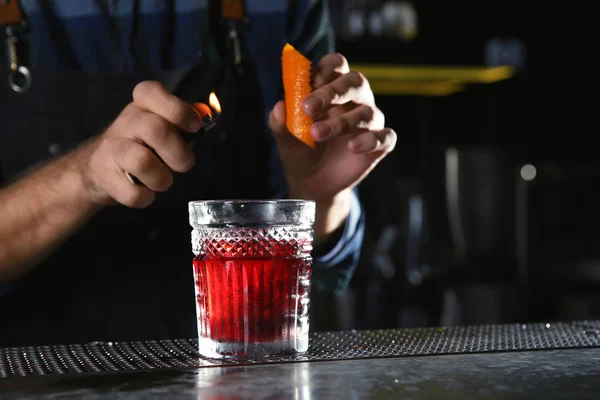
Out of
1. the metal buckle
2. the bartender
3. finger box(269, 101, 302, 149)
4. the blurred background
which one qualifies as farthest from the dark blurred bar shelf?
finger box(269, 101, 302, 149)

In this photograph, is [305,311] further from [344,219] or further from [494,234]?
[494,234]

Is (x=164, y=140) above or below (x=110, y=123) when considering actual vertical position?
below

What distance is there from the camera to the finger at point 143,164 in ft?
3.62

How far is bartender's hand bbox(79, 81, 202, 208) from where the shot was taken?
107 cm

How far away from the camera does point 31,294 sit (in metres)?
1.68

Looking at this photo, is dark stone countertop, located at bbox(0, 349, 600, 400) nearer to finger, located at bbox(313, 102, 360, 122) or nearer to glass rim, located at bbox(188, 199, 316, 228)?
glass rim, located at bbox(188, 199, 316, 228)

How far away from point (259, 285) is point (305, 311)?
7cm

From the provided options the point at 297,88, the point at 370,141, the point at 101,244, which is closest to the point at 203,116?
the point at 297,88

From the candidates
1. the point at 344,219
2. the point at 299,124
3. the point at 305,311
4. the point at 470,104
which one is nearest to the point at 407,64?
the point at 470,104

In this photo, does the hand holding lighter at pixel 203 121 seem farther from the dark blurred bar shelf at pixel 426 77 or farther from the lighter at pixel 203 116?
the dark blurred bar shelf at pixel 426 77

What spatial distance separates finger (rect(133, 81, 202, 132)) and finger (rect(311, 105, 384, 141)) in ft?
0.67

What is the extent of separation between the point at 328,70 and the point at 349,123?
3.4 inches

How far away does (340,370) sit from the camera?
0.80m

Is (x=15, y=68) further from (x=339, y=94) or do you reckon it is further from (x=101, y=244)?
(x=339, y=94)
